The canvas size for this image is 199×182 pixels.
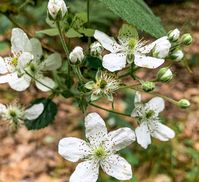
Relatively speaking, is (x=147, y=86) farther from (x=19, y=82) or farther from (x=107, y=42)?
(x=19, y=82)

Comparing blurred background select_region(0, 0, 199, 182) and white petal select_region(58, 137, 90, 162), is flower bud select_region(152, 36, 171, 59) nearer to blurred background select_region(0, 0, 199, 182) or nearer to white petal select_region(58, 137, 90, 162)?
white petal select_region(58, 137, 90, 162)

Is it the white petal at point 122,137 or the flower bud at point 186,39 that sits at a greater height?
the flower bud at point 186,39

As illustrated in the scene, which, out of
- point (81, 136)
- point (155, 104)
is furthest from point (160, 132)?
point (81, 136)

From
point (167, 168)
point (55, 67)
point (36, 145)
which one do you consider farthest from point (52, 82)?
point (36, 145)

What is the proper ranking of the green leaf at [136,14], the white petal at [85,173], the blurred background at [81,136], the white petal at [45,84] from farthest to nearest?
the blurred background at [81,136] < the white petal at [45,84] < the white petal at [85,173] < the green leaf at [136,14]

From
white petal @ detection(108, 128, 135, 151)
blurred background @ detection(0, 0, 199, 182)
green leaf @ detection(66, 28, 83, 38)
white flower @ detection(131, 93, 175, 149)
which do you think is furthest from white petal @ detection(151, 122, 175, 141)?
blurred background @ detection(0, 0, 199, 182)

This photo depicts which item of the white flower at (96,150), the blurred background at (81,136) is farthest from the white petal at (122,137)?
the blurred background at (81,136)

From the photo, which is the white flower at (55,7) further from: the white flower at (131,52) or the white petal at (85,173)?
the white petal at (85,173)
